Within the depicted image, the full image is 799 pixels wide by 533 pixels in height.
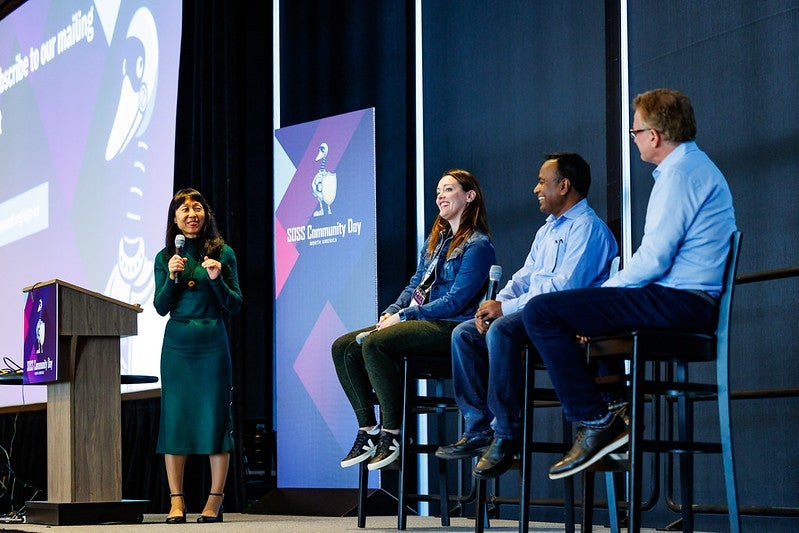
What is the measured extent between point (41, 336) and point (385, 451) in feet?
5.58

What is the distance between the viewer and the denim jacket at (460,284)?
3.73 m

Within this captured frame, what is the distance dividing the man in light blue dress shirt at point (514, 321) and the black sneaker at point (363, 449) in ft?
1.63

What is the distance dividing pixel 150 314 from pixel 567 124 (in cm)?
276

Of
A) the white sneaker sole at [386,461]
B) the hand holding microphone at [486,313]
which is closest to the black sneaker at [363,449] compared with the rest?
the white sneaker sole at [386,461]

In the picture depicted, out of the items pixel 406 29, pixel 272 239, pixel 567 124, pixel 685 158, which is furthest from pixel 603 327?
pixel 272 239

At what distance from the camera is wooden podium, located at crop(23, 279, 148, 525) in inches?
170

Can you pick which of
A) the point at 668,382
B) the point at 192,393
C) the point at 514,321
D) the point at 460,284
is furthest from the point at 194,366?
the point at 668,382

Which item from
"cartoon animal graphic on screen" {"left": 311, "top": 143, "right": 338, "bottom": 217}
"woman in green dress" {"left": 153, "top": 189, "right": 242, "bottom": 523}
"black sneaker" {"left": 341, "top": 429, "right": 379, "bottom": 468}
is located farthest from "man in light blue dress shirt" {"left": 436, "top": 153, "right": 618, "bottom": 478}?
"cartoon animal graphic on screen" {"left": 311, "top": 143, "right": 338, "bottom": 217}

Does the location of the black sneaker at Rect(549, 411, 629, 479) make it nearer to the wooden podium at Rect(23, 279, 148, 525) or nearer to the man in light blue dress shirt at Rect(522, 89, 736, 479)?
the man in light blue dress shirt at Rect(522, 89, 736, 479)

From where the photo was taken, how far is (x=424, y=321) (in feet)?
12.2

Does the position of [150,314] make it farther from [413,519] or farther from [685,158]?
[685,158]

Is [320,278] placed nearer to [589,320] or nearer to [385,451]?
[385,451]

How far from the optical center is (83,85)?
6.89 m

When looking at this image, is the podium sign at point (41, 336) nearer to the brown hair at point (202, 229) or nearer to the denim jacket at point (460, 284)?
the brown hair at point (202, 229)
